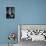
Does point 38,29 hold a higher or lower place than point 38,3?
lower

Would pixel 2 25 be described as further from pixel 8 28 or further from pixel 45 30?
pixel 45 30

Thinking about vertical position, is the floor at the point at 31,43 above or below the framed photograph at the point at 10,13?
below

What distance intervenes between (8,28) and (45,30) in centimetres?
94

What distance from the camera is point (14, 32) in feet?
11.4

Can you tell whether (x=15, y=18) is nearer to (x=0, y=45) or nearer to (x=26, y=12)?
(x=26, y=12)

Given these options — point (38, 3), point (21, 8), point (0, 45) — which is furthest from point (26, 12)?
point (0, 45)

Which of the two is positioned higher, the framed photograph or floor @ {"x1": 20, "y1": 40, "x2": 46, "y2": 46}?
the framed photograph

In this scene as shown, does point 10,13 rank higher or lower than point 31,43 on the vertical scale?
higher

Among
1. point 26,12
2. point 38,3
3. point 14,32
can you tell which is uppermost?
point 38,3

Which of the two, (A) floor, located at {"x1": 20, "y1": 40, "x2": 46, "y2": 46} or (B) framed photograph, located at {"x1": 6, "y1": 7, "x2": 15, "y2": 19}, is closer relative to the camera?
(A) floor, located at {"x1": 20, "y1": 40, "x2": 46, "y2": 46}

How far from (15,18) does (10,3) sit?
0.41 m

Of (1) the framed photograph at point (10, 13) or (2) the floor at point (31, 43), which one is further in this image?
(1) the framed photograph at point (10, 13)

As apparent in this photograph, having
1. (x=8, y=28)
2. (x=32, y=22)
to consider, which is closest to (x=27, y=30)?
(x=32, y=22)

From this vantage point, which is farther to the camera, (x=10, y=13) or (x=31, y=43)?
(x=10, y=13)
